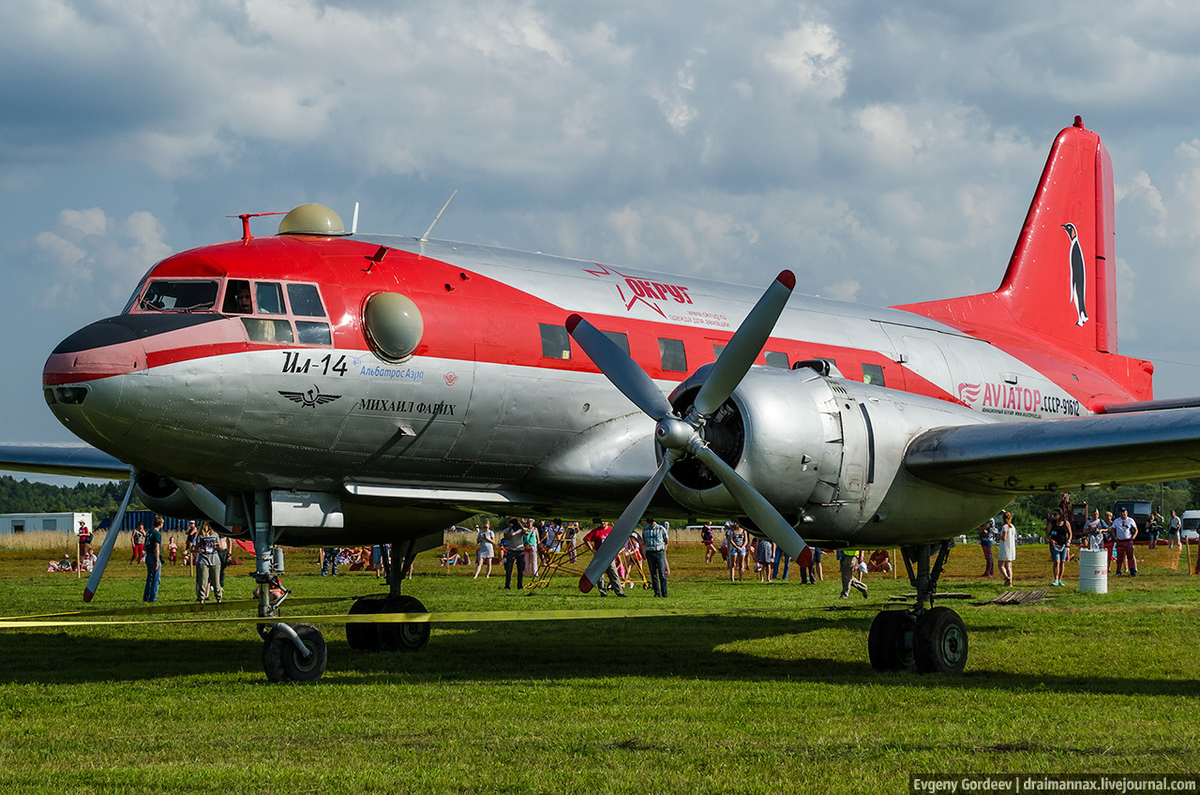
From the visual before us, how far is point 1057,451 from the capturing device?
11.2 meters

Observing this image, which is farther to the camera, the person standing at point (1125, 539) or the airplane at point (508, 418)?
the person standing at point (1125, 539)

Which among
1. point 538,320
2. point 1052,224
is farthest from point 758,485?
point 1052,224

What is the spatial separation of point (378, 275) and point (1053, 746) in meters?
7.52

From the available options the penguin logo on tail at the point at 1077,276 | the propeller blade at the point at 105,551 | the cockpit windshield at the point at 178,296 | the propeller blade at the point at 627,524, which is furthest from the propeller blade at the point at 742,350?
the penguin logo on tail at the point at 1077,276

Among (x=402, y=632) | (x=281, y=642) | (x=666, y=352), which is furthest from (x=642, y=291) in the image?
(x=281, y=642)

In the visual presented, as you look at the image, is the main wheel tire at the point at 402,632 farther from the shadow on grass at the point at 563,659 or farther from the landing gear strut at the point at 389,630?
the shadow on grass at the point at 563,659

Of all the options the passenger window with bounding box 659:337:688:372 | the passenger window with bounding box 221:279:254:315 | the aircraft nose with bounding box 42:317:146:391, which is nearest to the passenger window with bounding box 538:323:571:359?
the passenger window with bounding box 659:337:688:372

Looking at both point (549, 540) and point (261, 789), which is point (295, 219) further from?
point (549, 540)

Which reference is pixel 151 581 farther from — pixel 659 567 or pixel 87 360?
pixel 87 360

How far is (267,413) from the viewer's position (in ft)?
35.6

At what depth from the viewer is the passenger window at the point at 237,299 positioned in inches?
430

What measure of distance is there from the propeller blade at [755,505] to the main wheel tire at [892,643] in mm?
2184

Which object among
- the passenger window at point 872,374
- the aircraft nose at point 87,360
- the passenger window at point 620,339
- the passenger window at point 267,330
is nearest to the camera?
the aircraft nose at point 87,360

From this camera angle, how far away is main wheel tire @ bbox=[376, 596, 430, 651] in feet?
48.2
